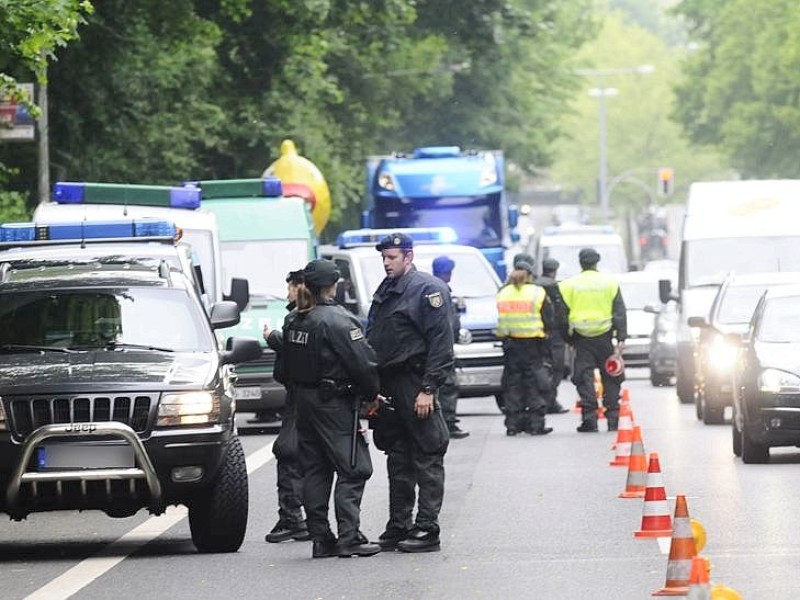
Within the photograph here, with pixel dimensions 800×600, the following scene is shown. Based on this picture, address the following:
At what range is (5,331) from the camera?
14062 millimetres

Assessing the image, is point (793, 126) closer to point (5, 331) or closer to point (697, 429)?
point (697, 429)

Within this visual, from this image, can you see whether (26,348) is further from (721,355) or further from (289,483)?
(721,355)

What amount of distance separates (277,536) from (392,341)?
5.38 ft

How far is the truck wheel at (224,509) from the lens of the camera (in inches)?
529

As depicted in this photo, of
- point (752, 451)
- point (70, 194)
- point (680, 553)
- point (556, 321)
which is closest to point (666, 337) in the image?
point (556, 321)

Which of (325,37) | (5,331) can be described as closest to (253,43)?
(325,37)

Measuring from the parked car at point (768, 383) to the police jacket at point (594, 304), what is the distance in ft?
11.4

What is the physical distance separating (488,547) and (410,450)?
2.32 ft

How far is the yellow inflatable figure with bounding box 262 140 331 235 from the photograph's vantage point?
1487 inches

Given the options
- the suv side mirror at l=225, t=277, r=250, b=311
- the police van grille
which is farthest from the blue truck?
the police van grille

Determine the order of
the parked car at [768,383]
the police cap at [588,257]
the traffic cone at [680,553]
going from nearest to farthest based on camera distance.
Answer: the traffic cone at [680,553] < the parked car at [768,383] < the police cap at [588,257]

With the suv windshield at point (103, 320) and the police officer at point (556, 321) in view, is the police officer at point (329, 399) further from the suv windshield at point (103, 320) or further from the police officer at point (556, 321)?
the police officer at point (556, 321)

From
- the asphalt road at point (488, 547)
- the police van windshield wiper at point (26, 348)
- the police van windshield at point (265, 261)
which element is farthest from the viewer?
the police van windshield at point (265, 261)

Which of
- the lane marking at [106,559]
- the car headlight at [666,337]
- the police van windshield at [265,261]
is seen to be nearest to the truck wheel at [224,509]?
the lane marking at [106,559]
